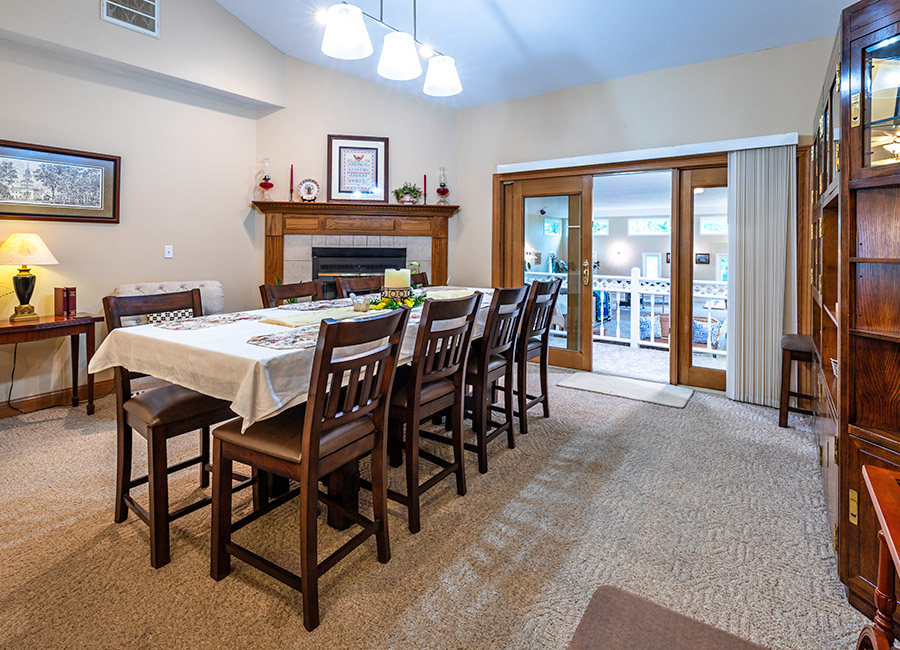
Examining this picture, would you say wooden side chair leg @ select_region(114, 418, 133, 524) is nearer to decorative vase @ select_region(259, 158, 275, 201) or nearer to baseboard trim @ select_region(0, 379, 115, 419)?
baseboard trim @ select_region(0, 379, 115, 419)

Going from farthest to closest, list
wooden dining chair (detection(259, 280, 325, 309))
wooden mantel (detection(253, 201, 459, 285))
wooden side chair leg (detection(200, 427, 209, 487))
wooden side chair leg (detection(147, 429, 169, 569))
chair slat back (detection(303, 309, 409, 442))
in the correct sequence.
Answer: wooden mantel (detection(253, 201, 459, 285))
wooden dining chair (detection(259, 280, 325, 309))
wooden side chair leg (detection(200, 427, 209, 487))
wooden side chair leg (detection(147, 429, 169, 569))
chair slat back (detection(303, 309, 409, 442))

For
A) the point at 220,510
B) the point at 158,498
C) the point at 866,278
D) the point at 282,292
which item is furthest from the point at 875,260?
the point at 282,292

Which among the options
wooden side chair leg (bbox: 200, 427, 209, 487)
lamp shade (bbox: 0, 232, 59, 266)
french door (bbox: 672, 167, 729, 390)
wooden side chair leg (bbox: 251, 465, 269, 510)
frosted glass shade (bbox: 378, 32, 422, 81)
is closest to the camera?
wooden side chair leg (bbox: 251, 465, 269, 510)

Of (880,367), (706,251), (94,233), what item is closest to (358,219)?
(94,233)

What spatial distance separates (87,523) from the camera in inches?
80.4

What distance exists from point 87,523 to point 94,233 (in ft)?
8.70

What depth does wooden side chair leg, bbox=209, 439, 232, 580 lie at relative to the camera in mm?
1613

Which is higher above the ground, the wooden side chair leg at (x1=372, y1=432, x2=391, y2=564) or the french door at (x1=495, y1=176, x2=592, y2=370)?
the french door at (x1=495, y1=176, x2=592, y2=370)

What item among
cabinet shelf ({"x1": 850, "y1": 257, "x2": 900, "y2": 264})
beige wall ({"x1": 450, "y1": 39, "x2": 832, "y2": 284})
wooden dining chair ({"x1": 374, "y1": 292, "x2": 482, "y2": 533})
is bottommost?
wooden dining chair ({"x1": 374, "y1": 292, "x2": 482, "y2": 533})

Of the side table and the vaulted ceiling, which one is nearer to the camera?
the side table

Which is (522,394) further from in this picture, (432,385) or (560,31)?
(560,31)

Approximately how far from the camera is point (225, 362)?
Result: 5.02 feet

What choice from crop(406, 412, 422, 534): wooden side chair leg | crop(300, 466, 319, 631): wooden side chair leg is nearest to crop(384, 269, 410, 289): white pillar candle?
crop(406, 412, 422, 534): wooden side chair leg

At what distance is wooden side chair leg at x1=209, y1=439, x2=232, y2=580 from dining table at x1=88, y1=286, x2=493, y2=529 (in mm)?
164
